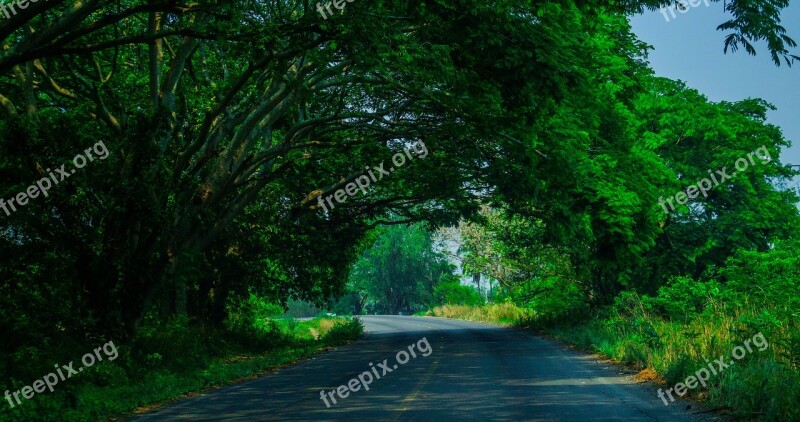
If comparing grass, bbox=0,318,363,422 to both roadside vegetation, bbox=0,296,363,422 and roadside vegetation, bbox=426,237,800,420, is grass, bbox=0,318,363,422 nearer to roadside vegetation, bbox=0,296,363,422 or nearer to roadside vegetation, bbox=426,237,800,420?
roadside vegetation, bbox=0,296,363,422

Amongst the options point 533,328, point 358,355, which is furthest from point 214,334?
point 533,328

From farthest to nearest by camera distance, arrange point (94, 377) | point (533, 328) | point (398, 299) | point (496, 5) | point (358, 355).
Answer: point (398, 299) → point (533, 328) → point (358, 355) → point (94, 377) → point (496, 5)

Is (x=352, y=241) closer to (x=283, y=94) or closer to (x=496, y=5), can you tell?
(x=283, y=94)

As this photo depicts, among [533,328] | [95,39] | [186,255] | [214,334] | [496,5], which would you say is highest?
[95,39]

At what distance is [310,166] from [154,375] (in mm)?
10537

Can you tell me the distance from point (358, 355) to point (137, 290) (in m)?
6.81

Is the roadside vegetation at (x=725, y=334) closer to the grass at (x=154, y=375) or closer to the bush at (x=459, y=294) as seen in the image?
the grass at (x=154, y=375)

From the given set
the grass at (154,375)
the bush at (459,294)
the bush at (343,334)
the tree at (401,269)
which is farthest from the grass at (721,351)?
the tree at (401,269)

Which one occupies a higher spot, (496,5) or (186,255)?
(496,5)

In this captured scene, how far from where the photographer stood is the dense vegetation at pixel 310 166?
40.5 ft

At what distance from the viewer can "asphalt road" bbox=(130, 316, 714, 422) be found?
10438 mm

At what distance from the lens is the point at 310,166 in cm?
2473

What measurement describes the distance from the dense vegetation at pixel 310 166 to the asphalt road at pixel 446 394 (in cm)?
154

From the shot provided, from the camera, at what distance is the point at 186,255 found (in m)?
18.6
